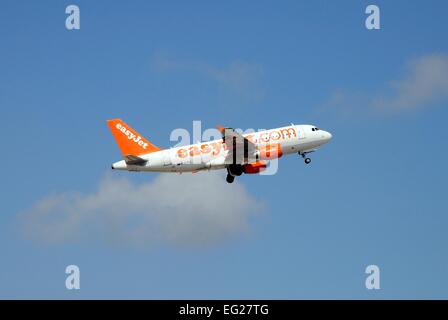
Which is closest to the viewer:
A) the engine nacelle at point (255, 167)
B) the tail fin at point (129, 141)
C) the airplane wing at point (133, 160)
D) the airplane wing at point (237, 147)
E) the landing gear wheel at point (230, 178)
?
the airplane wing at point (133, 160)

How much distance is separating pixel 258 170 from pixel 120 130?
1778 cm

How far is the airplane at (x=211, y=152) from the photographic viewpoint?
4117 inches

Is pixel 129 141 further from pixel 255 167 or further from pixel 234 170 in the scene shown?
pixel 255 167

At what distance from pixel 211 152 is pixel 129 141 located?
1017 centimetres

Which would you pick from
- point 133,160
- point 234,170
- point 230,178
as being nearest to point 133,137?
point 133,160

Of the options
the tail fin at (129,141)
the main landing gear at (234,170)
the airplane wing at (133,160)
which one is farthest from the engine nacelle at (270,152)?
the airplane wing at (133,160)

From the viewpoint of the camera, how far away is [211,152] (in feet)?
349

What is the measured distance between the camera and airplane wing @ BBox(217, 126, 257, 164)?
10438cm

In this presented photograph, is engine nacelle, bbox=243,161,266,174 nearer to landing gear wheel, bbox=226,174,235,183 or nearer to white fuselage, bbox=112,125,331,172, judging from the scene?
white fuselage, bbox=112,125,331,172

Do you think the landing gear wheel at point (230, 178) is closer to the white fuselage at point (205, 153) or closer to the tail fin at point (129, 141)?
the white fuselage at point (205, 153)

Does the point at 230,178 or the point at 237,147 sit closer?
the point at 237,147

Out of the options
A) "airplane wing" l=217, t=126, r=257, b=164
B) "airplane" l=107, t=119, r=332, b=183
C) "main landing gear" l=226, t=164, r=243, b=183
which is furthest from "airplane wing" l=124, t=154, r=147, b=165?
"main landing gear" l=226, t=164, r=243, b=183
